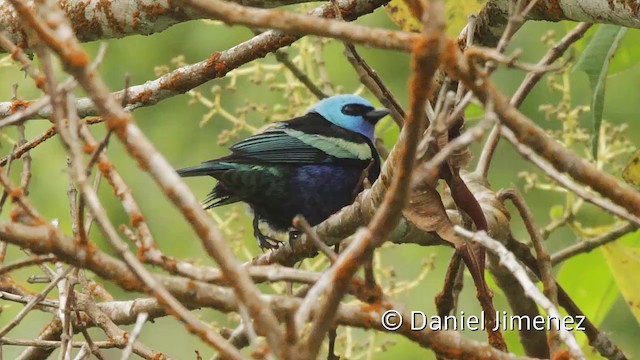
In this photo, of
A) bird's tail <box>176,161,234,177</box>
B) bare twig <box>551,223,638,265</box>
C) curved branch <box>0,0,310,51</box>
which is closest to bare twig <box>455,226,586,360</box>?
curved branch <box>0,0,310,51</box>

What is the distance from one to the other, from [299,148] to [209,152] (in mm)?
2944

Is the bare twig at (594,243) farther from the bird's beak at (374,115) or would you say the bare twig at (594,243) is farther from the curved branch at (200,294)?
the curved branch at (200,294)

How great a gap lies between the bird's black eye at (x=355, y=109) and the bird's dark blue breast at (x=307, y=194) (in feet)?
1.57

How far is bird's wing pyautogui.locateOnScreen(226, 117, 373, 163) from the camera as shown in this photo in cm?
443

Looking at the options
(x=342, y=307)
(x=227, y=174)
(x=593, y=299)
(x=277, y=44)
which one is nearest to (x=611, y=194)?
(x=342, y=307)

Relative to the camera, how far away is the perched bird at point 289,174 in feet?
14.3

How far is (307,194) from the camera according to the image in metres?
4.40

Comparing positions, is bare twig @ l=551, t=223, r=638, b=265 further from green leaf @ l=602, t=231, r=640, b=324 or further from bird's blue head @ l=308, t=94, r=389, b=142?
bird's blue head @ l=308, t=94, r=389, b=142

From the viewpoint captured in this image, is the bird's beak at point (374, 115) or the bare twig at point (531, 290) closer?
the bare twig at point (531, 290)

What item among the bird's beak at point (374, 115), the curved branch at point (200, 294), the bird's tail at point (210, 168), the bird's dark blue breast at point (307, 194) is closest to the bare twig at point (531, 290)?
the curved branch at point (200, 294)

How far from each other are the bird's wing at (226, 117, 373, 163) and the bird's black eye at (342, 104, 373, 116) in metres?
0.30

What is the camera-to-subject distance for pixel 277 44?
3.07 m

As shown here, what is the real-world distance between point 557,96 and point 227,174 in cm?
347

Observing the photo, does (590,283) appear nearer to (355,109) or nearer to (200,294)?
(355,109)
